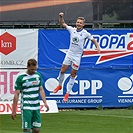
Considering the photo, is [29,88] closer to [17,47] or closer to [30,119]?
[30,119]

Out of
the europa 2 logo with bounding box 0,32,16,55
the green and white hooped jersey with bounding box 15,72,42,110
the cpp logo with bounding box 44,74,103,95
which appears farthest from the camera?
the cpp logo with bounding box 44,74,103,95

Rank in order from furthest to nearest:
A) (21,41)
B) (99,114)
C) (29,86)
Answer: (21,41), (99,114), (29,86)

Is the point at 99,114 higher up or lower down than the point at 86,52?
lower down

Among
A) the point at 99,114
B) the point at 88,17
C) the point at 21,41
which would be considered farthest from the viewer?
the point at 88,17

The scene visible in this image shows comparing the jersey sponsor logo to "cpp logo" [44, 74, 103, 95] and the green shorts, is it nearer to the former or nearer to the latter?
"cpp logo" [44, 74, 103, 95]

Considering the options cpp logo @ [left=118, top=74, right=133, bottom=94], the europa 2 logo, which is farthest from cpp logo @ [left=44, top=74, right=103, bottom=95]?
the europa 2 logo

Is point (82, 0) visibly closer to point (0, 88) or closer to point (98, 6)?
point (98, 6)

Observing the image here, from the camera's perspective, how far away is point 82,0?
27.2 metres

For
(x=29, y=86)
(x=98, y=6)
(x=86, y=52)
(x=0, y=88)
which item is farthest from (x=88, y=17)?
(x=29, y=86)

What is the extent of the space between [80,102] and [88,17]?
4.27 m

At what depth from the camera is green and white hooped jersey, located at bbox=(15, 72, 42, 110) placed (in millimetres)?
13359

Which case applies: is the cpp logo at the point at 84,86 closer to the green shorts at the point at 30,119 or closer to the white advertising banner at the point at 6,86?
the white advertising banner at the point at 6,86

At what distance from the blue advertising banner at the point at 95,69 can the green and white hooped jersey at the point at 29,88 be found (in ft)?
34.9

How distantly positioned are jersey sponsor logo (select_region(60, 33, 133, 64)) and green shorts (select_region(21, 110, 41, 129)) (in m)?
11.1
